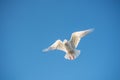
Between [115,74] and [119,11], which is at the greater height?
[119,11]

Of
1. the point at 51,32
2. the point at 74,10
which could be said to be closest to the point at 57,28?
the point at 51,32

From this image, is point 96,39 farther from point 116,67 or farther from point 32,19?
point 32,19

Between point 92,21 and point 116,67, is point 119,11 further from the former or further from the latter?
point 116,67

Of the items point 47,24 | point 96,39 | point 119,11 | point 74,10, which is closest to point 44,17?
point 47,24

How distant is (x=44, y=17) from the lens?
2.39m

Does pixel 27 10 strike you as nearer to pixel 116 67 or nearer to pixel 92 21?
pixel 92 21

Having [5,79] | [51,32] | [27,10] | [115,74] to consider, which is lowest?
[115,74]

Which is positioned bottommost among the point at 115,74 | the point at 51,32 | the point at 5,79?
the point at 115,74

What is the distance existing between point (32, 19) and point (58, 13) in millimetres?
212

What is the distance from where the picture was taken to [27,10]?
2.41m

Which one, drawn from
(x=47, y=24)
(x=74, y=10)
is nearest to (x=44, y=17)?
(x=47, y=24)

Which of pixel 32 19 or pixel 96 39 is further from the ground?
pixel 32 19

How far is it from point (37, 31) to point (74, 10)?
0.34 m

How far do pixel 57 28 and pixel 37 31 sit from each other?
16cm
